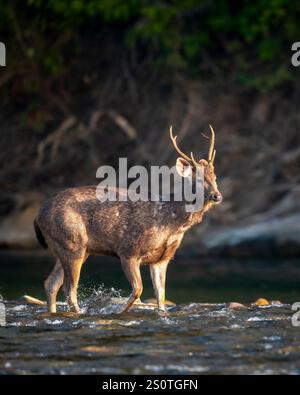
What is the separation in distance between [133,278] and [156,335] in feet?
5.55

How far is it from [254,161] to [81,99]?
4.24m

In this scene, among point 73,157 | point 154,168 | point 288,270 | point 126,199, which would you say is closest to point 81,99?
point 73,157

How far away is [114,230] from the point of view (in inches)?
452

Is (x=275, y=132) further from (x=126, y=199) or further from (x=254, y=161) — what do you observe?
(x=126, y=199)

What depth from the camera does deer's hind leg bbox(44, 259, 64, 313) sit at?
11466mm

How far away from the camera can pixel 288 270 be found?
16.7 metres

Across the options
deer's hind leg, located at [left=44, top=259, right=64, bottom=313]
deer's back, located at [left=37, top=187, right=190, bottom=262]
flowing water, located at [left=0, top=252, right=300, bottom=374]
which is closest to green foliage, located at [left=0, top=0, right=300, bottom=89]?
flowing water, located at [left=0, top=252, right=300, bottom=374]

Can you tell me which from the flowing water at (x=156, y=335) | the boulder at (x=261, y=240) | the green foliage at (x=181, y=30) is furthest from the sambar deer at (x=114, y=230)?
the green foliage at (x=181, y=30)

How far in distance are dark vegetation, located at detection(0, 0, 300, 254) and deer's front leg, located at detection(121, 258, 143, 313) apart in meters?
8.94

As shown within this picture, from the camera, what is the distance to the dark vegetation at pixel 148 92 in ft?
69.2

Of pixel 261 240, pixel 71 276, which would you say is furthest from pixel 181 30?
pixel 71 276

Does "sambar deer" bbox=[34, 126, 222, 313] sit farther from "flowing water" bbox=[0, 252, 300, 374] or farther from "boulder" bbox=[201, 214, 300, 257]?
"boulder" bbox=[201, 214, 300, 257]

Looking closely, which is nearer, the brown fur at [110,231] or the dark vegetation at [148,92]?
the brown fur at [110,231]

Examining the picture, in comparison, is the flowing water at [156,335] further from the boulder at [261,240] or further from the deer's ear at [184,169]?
the boulder at [261,240]
